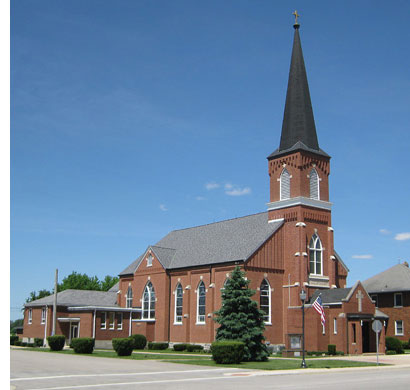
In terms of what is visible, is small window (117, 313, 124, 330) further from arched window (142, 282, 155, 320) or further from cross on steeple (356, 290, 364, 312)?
cross on steeple (356, 290, 364, 312)

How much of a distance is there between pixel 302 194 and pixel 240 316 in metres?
16.2

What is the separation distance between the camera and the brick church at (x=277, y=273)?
45.3 metres

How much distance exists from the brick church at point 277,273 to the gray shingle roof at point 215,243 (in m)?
0.16

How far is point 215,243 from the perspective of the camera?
5509cm

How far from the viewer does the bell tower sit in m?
48.2

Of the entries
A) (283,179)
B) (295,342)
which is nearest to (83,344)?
(295,342)

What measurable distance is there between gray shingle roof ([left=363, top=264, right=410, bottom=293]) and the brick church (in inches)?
303

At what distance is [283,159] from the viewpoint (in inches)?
2029

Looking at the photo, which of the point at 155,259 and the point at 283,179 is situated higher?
the point at 283,179

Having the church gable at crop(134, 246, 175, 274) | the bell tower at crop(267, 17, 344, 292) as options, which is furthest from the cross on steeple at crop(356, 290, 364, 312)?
the church gable at crop(134, 246, 175, 274)

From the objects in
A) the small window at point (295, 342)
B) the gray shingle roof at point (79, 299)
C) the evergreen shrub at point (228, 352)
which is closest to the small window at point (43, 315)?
the gray shingle roof at point (79, 299)

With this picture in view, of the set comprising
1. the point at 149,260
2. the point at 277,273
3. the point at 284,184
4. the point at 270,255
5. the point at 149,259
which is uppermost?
the point at 284,184

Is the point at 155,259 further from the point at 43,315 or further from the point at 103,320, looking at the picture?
the point at 43,315

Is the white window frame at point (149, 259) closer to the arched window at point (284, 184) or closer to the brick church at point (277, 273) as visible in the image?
the brick church at point (277, 273)
